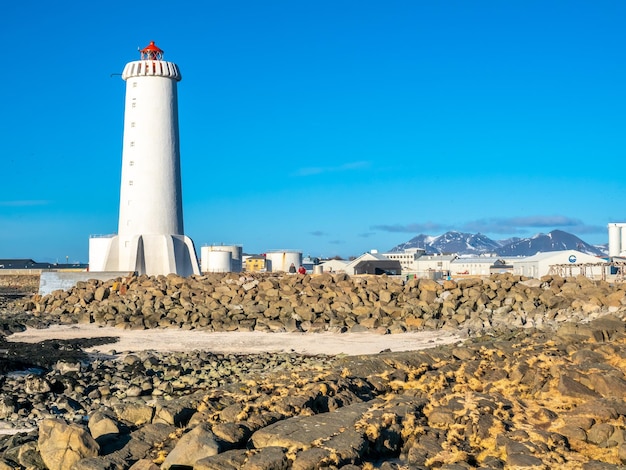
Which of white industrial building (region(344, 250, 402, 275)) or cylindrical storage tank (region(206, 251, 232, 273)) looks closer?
cylindrical storage tank (region(206, 251, 232, 273))

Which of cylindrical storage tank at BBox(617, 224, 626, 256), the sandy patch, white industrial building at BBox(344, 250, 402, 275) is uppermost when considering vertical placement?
cylindrical storage tank at BBox(617, 224, 626, 256)

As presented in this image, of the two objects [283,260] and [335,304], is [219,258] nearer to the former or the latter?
[283,260]

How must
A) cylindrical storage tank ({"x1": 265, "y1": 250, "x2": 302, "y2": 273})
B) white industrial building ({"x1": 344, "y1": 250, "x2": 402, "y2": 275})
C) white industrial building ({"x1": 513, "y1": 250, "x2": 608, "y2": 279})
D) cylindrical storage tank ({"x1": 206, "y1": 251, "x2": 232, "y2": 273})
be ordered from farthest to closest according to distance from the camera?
cylindrical storage tank ({"x1": 265, "y1": 250, "x2": 302, "y2": 273}) < white industrial building ({"x1": 344, "y1": 250, "x2": 402, "y2": 275}) < cylindrical storage tank ({"x1": 206, "y1": 251, "x2": 232, "y2": 273}) < white industrial building ({"x1": 513, "y1": 250, "x2": 608, "y2": 279})

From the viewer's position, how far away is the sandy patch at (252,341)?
1731 centimetres

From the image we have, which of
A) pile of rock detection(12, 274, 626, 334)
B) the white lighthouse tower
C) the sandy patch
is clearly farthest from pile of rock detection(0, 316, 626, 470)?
the white lighthouse tower

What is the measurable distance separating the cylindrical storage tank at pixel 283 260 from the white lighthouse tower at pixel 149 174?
18.0 meters

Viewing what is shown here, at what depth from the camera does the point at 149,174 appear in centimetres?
2956

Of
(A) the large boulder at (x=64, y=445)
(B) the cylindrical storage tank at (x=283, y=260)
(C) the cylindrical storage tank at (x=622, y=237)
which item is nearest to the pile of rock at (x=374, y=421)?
(A) the large boulder at (x=64, y=445)

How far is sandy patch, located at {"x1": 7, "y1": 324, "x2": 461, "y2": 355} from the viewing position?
17.3 metres

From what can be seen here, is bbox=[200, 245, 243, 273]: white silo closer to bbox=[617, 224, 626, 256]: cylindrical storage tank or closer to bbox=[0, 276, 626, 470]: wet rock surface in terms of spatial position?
bbox=[0, 276, 626, 470]: wet rock surface

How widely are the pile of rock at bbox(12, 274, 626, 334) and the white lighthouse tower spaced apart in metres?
3.18

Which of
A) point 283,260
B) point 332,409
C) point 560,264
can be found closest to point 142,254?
point 283,260

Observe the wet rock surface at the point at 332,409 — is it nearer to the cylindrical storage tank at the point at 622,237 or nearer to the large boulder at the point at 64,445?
the large boulder at the point at 64,445

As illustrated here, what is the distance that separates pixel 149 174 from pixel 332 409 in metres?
22.4
